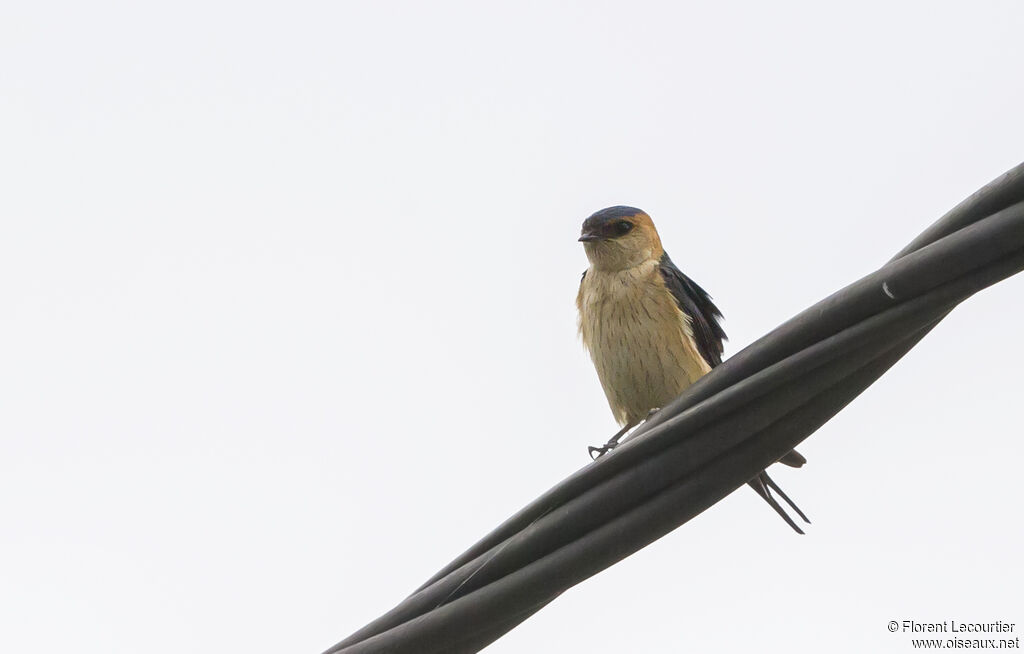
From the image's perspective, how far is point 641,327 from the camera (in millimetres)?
5254

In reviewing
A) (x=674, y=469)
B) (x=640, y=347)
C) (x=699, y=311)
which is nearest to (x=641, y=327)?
(x=640, y=347)

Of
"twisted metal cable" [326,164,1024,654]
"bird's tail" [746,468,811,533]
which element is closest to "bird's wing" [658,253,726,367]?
"bird's tail" [746,468,811,533]

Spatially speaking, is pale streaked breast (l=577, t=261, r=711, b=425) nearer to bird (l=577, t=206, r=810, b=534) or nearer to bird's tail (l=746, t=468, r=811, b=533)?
bird (l=577, t=206, r=810, b=534)

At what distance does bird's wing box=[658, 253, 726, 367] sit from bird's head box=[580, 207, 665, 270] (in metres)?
0.15

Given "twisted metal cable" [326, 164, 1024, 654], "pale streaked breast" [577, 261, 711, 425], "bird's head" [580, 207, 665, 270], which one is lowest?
"twisted metal cable" [326, 164, 1024, 654]

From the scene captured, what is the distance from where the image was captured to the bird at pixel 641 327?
521 centimetres

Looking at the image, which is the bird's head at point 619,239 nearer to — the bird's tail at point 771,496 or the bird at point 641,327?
the bird at point 641,327

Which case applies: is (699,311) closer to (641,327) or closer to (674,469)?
(641,327)

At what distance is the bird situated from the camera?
5.21 m

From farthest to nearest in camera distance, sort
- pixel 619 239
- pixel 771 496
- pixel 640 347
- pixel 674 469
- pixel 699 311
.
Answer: pixel 619 239
pixel 699 311
pixel 640 347
pixel 771 496
pixel 674 469

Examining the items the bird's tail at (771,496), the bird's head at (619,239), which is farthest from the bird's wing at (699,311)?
the bird's tail at (771,496)

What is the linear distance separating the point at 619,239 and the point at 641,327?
597 mm

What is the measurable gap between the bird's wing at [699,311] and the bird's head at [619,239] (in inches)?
6.0

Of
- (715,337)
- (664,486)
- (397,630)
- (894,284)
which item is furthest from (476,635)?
(715,337)
